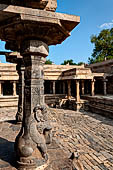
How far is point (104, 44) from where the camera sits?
90.8 ft

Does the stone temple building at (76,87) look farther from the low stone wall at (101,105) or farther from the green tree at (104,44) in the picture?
the green tree at (104,44)

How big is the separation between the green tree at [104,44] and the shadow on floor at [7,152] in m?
27.3

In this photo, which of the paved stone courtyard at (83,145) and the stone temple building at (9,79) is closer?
the paved stone courtyard at (83,145)

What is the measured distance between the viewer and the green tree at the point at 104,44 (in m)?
27.2

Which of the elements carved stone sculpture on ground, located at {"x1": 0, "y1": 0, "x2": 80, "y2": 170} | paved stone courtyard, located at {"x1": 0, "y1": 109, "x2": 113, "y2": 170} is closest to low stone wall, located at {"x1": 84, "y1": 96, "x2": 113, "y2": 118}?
paved stone courtyard, located at {"x1": 0, "y1": 109, "x2": 113, "y2": 170}

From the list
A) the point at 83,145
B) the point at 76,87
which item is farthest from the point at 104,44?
the point at 83,145

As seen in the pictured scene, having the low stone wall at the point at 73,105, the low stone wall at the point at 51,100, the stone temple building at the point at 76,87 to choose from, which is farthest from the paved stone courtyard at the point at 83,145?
the low stone wall at the point at 51,100

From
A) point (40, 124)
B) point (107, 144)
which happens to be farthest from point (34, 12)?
point (107, 144)

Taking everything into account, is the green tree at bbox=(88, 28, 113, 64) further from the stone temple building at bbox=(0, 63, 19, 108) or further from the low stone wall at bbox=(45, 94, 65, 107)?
the stone temple building at bbox=(0, 63, 19, 108)

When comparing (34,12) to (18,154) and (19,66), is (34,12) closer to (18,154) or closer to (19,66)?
(18,154)

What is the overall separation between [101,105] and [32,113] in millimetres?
Answer: 9275

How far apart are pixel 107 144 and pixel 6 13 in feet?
18.9

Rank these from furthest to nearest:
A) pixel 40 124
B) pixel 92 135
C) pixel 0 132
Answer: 1. pixel 92 135
2. pixel 0 132
3. pixel 40 124

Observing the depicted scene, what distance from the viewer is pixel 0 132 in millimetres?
4891
